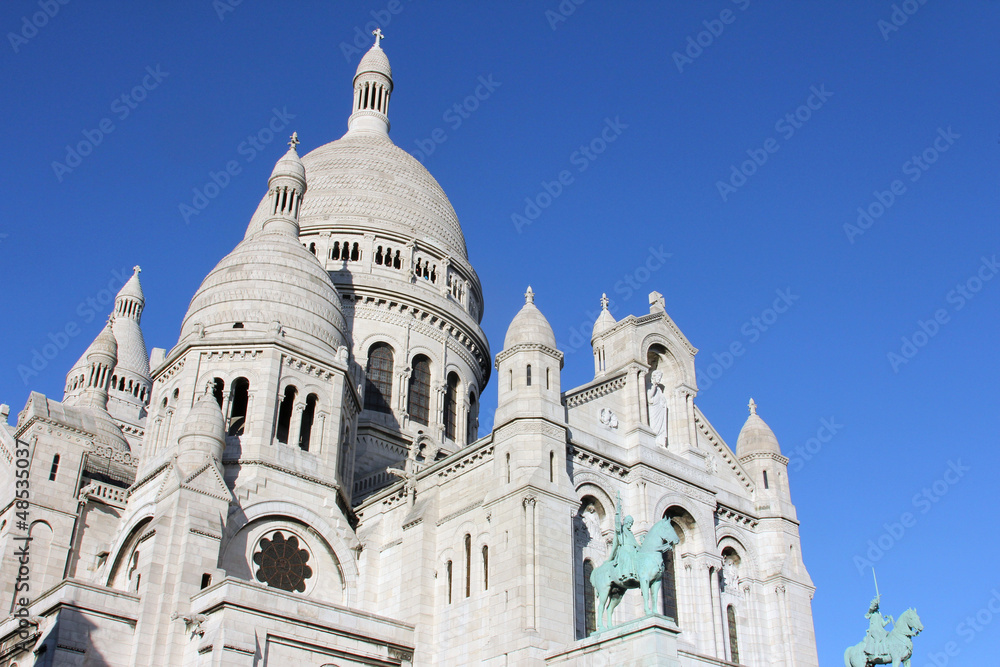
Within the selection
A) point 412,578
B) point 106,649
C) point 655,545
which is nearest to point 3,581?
point 106,649

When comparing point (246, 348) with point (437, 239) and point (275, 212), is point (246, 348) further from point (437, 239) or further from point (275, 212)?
point (437, 239)

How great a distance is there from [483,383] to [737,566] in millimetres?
19954

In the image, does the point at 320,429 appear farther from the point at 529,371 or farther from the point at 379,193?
the point at 379,193

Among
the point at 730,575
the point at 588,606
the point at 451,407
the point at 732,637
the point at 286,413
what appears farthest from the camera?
the point at 451,407

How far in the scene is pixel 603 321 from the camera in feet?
124

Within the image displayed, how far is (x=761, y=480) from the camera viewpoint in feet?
127

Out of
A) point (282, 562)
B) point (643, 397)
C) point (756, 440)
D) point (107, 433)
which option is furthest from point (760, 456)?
point (107, 433)

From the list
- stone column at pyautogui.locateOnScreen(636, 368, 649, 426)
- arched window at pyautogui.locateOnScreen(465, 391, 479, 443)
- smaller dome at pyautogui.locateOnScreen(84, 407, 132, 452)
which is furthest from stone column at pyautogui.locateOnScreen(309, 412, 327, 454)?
arched window at pyautogui.locateOnScreen(465, 391, 479, 443)

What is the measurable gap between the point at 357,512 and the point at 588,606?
1067cm

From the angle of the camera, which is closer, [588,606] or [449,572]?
[588,606]

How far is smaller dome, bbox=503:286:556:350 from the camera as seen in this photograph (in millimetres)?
32875

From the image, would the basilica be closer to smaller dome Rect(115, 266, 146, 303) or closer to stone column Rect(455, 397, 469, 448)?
stone column Rect(455, 397, 469, 448)

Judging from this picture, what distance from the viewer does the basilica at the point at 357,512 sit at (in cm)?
2820

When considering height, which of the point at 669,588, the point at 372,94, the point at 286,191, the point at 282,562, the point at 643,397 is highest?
the point at 372,94
